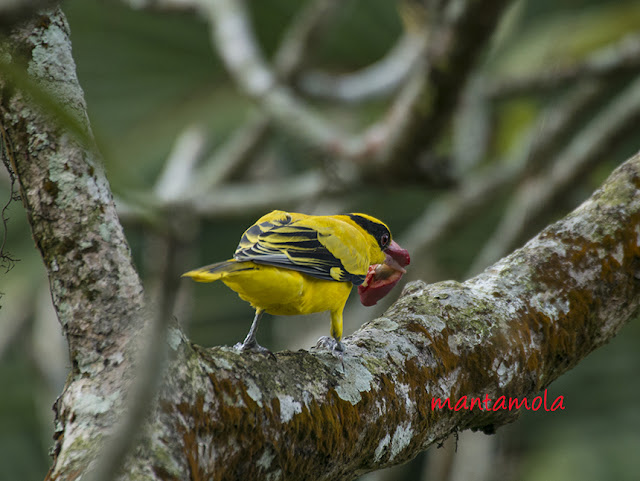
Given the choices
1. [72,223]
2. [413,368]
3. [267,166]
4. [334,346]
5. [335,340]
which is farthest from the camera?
[267,166]

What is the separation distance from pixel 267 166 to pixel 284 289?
7687mm

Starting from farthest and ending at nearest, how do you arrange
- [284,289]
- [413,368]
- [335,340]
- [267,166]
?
[267,166]
[284,289]
[335,340]
[413,368]

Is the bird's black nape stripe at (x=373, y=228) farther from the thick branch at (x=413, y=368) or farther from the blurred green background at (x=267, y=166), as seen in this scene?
the blurred green background at (x=267, y=166)

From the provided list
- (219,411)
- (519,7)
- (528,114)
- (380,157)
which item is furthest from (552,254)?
(519,7)

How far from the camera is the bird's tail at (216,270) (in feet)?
6.52

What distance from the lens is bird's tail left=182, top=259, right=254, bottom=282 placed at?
199 centimetres

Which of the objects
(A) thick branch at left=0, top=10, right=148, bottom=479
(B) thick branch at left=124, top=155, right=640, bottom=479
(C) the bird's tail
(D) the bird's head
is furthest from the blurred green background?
(A) thick branch at left=0, top=10, right=148, bottom=479

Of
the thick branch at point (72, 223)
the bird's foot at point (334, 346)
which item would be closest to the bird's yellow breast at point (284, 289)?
the bird's foot at point (334, 346)

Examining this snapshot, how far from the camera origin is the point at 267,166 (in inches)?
395

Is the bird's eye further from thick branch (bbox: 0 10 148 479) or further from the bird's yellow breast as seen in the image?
thick branch (bbox: 0 10 148 479)

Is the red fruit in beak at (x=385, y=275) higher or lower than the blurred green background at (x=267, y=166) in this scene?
lower

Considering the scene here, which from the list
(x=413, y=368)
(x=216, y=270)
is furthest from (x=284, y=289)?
(x=413, y=368)

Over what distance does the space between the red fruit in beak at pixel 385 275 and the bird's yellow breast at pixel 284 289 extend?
29 cm

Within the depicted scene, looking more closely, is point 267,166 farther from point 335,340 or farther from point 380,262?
point 335,340
